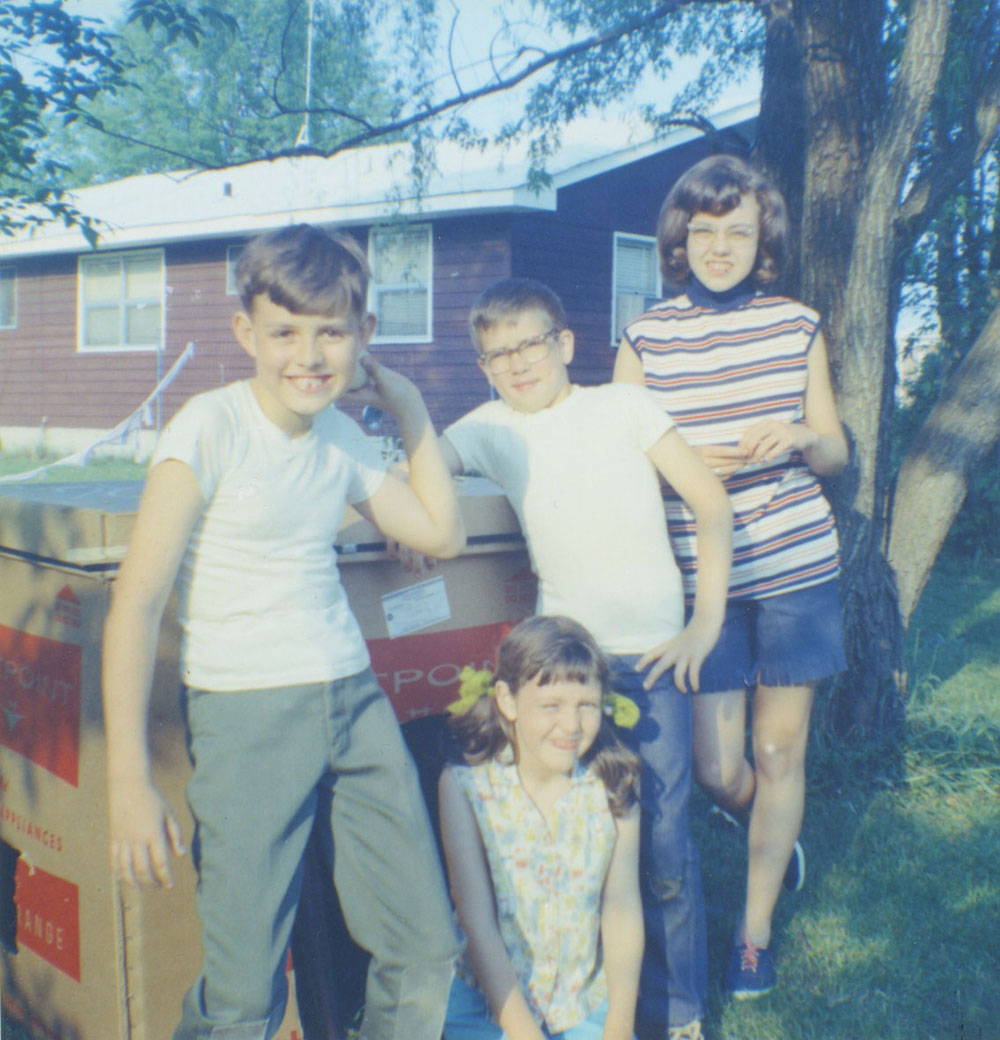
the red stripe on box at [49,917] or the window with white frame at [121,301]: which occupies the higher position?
the window with white frame at [121,301]

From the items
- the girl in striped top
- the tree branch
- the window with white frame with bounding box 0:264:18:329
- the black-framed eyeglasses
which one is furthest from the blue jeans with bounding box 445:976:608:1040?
the window with white frame with bounding box 0:264:18:329

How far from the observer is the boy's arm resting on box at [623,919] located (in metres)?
2.23

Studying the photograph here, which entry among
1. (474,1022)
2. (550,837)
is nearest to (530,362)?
(550,837)

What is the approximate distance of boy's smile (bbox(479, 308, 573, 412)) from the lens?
91.4 inches

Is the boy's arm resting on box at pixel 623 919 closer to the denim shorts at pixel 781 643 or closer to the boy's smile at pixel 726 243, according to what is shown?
the denim shorts at pixel 781 643

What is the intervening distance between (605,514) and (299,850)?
91 cm

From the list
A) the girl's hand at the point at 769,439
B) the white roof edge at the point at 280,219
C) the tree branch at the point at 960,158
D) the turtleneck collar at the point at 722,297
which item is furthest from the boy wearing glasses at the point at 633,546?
the white roof edge at the point at 280,219

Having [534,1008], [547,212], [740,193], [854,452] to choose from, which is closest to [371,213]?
[547,212]

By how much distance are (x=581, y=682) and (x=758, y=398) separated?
32.5 inches

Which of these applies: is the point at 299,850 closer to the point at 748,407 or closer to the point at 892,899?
the point at 748,407

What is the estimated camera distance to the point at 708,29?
7.32 m

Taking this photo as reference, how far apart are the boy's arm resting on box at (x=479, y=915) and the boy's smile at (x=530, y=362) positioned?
82 centimetres

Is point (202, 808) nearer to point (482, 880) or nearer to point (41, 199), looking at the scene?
point (482, 880)

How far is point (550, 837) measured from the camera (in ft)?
7.36
